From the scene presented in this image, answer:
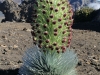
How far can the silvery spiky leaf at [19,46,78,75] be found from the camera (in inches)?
223

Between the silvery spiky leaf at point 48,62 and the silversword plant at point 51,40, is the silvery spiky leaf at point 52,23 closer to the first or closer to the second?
the silversword plant at point 51,40

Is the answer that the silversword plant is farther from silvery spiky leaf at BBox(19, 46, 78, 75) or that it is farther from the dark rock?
the dark rock

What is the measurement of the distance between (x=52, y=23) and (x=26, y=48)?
4481 millimetres

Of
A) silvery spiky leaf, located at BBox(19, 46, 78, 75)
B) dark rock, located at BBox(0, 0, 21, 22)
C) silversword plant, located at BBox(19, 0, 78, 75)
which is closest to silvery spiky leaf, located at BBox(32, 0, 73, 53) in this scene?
silversword plant, located at BBox(19, 0, 78, 75)

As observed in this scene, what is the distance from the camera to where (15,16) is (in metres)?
19.8

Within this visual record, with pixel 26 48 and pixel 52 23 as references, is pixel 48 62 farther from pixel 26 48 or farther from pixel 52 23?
pixel 26 48

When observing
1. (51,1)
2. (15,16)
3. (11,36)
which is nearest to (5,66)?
(51,1)

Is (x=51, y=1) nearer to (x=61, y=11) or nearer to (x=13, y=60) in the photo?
(x=61, y=11)

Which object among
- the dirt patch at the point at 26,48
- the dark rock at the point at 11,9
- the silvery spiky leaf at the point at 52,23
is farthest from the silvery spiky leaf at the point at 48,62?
the dark rock at the point at 11,9

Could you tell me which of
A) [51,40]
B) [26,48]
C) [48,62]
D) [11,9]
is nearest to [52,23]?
[51,40]

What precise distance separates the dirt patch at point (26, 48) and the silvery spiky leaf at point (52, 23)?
1997mm

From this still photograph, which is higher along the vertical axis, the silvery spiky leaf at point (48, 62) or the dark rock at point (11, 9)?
the silvery spiky leaf at point (48, 62)

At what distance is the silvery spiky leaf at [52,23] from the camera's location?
5363 millimetres

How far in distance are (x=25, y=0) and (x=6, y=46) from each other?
10.8 meters
